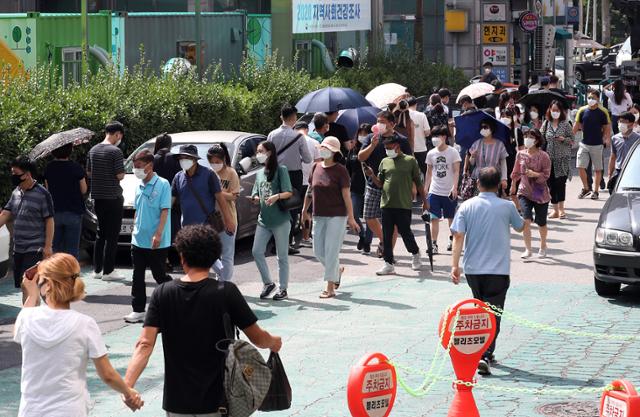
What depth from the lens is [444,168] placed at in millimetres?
16875

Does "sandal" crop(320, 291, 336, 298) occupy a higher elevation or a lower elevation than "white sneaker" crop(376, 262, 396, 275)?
lower

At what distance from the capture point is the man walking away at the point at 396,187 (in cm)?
1543

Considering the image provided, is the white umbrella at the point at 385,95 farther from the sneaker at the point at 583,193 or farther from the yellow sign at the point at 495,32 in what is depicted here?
the yellow sign at the point at 495,32

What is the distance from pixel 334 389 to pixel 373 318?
3.04 m

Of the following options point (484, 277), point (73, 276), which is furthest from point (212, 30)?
point (73, 276)

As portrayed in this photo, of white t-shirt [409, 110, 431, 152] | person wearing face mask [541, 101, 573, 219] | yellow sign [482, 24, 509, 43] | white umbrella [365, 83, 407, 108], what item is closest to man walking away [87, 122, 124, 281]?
white t-shirt [409, 110, 431, 152]

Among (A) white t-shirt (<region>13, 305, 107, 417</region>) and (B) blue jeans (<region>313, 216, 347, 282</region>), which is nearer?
(A) white t-shirt (<region>13, 305, 107, 417</region>)

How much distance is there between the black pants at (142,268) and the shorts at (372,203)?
13.4 feet

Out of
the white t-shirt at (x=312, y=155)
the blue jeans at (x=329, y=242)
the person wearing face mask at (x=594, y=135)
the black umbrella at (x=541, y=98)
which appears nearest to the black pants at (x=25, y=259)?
the blue jeans at (x=329, y=242)

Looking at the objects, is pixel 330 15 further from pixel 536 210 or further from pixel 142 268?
pixel 142 268

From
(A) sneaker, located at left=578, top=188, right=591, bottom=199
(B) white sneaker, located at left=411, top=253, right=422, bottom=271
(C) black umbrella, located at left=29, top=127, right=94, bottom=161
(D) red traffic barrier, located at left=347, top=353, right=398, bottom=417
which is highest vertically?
(C) black umbrella, located at left=29, top=127, right=94, bottom=161

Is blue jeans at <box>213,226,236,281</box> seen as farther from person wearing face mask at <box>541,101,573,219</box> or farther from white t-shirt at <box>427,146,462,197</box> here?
person wearing face mask at <box>541,101,573,219</box>

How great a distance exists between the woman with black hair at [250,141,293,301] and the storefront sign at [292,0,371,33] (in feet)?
50.1

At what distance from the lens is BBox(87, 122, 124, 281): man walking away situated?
49.6 ft
